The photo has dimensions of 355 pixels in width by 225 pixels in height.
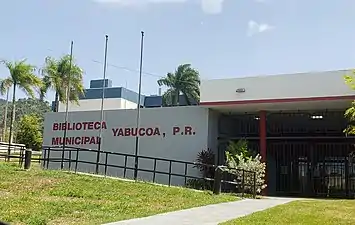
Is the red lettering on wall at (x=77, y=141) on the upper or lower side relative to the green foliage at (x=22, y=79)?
lower

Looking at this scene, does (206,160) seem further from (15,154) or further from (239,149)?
(15,154)

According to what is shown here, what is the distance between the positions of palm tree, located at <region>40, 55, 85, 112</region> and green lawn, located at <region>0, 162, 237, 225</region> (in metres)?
18.8

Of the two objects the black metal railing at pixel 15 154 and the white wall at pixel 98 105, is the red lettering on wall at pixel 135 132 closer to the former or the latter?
the black metal railing at pixel 15 154

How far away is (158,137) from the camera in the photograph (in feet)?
94.7

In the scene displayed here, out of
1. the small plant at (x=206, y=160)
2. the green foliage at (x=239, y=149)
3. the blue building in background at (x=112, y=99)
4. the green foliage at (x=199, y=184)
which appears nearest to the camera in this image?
the green foliage at (x=199, y=184)

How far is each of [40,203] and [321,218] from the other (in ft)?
23.1

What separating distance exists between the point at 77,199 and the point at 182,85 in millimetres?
38880

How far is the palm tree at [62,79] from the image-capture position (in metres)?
36.3

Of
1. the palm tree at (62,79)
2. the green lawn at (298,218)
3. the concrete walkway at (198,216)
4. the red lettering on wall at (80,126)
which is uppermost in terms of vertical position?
the palm tree at (62,79)

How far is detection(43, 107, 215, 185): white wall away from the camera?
27797 mm

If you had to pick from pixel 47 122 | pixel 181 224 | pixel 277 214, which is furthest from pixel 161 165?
pixel 181 224

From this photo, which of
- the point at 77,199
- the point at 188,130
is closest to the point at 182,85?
the point at 188,130

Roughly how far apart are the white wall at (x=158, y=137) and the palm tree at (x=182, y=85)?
20.5 m

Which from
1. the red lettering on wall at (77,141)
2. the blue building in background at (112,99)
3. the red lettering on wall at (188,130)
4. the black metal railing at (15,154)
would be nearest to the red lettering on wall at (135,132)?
the red lettering on wall at (77,141)
